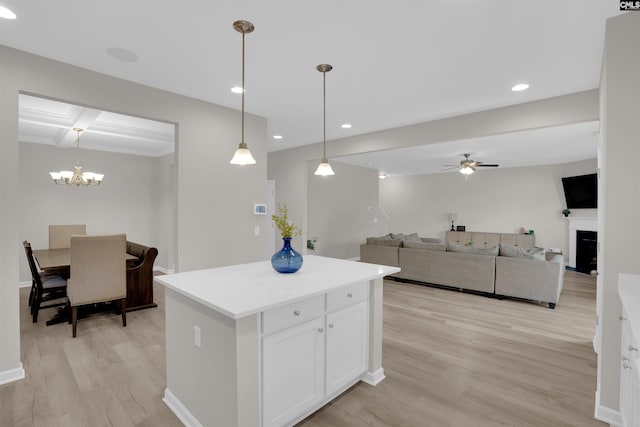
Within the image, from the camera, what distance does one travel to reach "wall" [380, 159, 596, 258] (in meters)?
8.22

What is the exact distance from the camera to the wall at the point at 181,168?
2486 millimetres

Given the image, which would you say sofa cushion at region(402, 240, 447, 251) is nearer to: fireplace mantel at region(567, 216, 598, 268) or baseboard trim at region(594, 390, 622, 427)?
baseboard trim at region(594, 390, 622, 427)

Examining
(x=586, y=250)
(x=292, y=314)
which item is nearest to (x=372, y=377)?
(x=292, y=314)

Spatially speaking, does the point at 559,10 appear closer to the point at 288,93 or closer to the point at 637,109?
the point at 637,109

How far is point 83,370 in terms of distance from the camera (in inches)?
106

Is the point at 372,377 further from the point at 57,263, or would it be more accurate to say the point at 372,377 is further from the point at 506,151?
the point at 506,151

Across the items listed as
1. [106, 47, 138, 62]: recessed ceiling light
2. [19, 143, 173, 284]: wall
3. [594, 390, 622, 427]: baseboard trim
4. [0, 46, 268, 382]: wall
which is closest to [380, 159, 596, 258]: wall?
[594, 390, 622, 427]: baseboard trim

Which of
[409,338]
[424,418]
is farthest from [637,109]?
[409,338]

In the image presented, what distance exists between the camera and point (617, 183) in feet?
6.66

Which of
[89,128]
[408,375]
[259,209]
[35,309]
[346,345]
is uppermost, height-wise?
[89,128]

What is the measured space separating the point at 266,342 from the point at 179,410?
97 cm

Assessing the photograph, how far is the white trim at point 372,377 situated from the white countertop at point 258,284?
2.70 ft

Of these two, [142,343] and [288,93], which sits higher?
[288,93]

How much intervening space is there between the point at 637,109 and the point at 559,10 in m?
0.80
